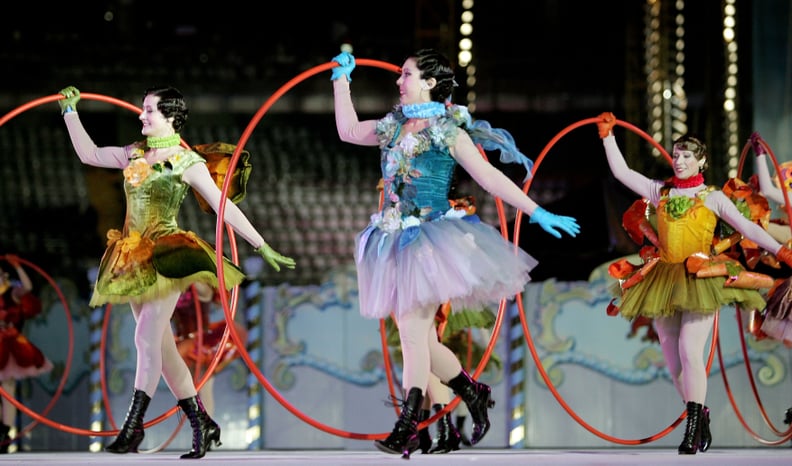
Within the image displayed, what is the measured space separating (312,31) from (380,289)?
26.3ft

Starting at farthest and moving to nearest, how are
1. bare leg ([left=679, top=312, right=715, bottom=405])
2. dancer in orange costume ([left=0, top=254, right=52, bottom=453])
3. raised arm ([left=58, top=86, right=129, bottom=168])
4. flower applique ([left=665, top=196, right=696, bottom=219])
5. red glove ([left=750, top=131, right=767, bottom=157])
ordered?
dancer in orange costume ([left=0, top=254, right=52, bottom=453])
red glove ([left=750, top=131, right=767, bottom=157])
flower applique ([left=665, top=196, right=696, bottom=219])
bare leg ([left=679, top=312, right=715, bottom=405])
raised arm ([left=58, top=86, right=129, bottom=168])

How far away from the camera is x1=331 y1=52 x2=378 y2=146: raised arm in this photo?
16.3 ft

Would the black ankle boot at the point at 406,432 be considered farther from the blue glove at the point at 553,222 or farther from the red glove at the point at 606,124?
the red glove at the point at 606,124

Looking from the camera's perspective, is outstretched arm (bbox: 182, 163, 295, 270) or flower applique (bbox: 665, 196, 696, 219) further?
flower applique (bbox: 665, 196, 696, 219)

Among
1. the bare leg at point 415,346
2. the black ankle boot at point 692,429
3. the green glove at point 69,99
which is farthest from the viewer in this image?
the black ankle boot at point 692,429

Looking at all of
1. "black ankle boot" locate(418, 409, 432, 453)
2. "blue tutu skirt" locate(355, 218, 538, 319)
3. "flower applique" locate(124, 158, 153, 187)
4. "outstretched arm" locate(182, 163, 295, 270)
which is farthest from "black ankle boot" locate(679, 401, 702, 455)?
"flower applique" locate(124, 158, 153, 187)

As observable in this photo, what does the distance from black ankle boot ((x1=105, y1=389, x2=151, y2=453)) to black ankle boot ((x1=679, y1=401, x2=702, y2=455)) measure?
246 centimetres

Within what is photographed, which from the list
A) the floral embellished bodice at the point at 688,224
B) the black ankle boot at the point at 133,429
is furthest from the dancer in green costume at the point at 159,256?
the floral embellished bodice at the point at 688,224

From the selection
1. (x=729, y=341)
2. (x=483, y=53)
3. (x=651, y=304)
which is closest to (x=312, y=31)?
(x=483, y=53)

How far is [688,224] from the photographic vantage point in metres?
5.79

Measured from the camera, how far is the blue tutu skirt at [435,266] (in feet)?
15.2

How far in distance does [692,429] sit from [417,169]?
1925 mm

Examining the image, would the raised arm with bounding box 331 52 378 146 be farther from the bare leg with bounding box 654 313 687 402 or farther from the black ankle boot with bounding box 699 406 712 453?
the black ankle boot with bounding box 699 406 712 453

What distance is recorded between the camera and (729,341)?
31.0 ft
